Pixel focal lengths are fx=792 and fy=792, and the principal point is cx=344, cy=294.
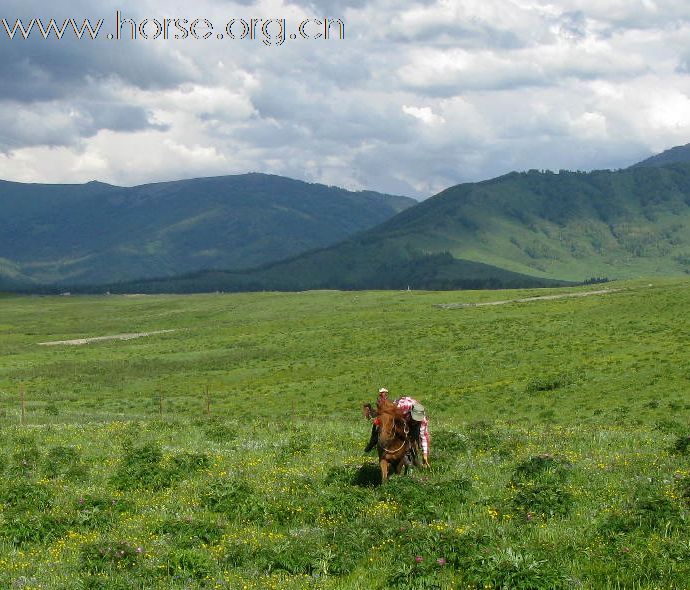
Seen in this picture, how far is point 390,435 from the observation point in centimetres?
1923

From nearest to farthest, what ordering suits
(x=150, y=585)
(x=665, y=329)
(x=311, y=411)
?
(x=150, y=585), (x=311, y=411), (x=665, y=329)

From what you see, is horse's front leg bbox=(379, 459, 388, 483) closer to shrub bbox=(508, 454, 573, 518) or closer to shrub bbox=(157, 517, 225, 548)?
shrub bbox=(508, 454, 573, 518)

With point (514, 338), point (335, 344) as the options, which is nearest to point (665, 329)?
point (514, 338)

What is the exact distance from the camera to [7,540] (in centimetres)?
1586

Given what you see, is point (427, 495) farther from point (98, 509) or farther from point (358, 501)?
point (98, 509)

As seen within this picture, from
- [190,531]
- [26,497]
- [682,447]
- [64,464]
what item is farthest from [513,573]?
[64,464]

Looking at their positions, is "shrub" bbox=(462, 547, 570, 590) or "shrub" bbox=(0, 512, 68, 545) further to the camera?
"shrub" bbox=(0, 512, 68, 545)

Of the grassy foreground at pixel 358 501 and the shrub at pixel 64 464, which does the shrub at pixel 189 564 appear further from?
Result: the shrub at pixel 64 464

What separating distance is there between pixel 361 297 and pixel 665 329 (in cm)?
11371

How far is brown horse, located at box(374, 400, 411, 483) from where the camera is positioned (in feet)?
62.9

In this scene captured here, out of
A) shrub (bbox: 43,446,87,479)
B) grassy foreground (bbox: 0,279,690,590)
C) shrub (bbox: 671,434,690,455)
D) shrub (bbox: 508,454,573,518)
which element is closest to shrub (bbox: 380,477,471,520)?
grassy foreground (bbox: 0,279,690,590)

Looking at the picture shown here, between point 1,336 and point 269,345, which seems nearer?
point 269,345

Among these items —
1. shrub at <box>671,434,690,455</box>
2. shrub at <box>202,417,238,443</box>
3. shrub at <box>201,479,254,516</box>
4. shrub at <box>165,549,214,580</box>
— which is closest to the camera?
shrub at <box>165,549,214,580</box>

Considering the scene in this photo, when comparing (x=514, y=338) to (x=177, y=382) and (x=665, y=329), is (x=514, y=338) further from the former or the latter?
(x=177, y=382)
